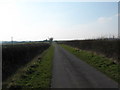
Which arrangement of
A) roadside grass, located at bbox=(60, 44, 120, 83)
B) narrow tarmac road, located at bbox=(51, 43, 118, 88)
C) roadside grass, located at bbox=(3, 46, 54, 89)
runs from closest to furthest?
narrow tarmac road, located at bbox=(51, 43, 118, 88)
roadside grass, located at bbox=(3, 46, 54, 89)
roadside grass, located at bbox=(60, 44, 120, 83)

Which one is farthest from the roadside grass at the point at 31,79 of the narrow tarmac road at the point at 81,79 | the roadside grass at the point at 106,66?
the roadside grass at the point at 106,66

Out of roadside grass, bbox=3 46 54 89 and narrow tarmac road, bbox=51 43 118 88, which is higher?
narrow tarmac road, bbox=51 43 118 88

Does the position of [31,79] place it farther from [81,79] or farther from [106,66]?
[106,66]

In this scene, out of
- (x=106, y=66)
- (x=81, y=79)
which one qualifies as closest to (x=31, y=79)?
(x=81, y=79)

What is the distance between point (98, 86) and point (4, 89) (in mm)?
4591

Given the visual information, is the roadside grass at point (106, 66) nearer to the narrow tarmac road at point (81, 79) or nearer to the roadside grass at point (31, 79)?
the narrow tarmac road at point (81, 79)

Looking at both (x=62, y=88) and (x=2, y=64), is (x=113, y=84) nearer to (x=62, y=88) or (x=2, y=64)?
(x=62, y=88)

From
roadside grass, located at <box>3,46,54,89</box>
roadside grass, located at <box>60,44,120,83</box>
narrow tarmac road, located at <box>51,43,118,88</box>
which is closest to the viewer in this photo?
narrow tarmac road, located at <box>51,43,118,88</box>

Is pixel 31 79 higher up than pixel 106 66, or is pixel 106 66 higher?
pixel 106 66

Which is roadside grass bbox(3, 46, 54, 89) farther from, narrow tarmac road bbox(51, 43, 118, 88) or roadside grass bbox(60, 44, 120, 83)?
roadside grass bbox(60, 44, 120, 83)

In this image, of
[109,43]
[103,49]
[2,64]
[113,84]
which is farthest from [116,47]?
[2,64]

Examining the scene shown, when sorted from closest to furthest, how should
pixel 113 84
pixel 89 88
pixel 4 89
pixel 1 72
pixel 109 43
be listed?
1. pixel 89 88
2. pixel 113 84
3. pixel 4 89
4. pixel 1 72
5. pixel 109 43

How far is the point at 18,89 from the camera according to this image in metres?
8.09

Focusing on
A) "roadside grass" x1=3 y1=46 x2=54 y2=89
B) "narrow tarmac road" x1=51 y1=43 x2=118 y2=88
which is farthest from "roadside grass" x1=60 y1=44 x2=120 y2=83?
"roadside grass" x1=3 y1=46 x2=54 y2=89
